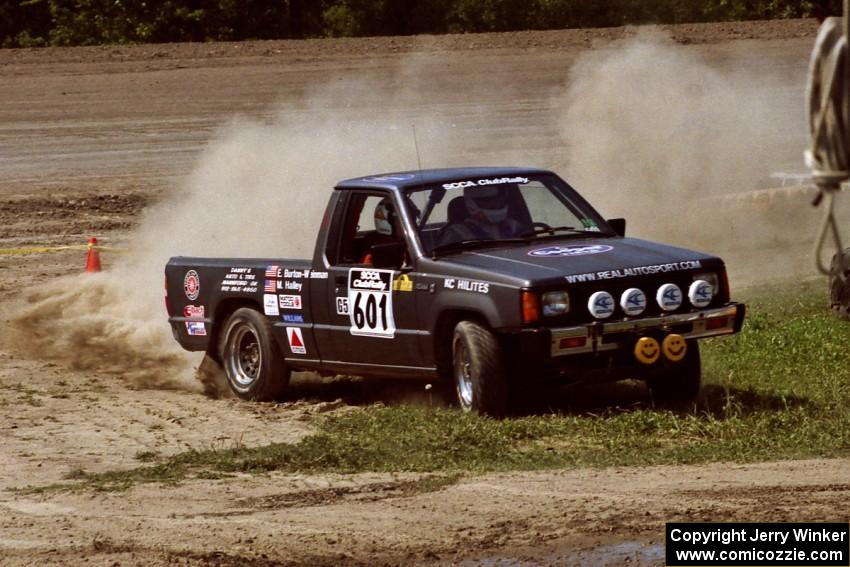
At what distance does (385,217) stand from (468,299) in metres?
1.38

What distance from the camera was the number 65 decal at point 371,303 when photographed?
1084 cm

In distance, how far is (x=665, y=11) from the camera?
46875mm

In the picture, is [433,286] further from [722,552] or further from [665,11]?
[665,11]

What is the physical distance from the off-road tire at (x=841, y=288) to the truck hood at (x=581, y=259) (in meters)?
3.38

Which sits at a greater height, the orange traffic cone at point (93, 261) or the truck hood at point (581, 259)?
the truck hood at point (581, 259)

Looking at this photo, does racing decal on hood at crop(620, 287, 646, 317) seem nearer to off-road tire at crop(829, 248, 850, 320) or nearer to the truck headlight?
the truck headlight

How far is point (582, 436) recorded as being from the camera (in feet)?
32.0

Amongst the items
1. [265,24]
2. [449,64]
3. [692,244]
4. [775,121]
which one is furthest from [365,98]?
[265,24]

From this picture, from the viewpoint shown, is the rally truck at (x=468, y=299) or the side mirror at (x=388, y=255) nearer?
the rally truck at (x=468, y=299)

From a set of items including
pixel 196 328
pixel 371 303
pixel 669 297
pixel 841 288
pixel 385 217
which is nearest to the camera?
pixel 669 297

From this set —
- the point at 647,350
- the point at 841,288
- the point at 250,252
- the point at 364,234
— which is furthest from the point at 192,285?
the point at 841,288

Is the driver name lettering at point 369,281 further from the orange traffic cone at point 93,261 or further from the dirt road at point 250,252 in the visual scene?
the orange traffic cone at point 93,261

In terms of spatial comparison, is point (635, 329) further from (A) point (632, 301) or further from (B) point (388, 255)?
(B) point (388, 255)

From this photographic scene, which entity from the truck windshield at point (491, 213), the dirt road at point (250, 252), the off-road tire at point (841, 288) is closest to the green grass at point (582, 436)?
the dirt road at point (250, 252)
